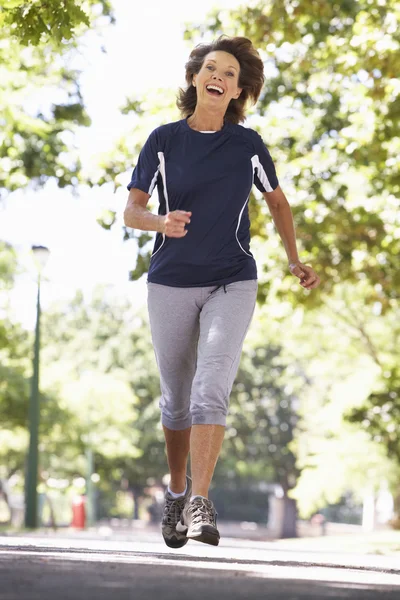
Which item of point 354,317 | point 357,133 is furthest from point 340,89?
point 354,317

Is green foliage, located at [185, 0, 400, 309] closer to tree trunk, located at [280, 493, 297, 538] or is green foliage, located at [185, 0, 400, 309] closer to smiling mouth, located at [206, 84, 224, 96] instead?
smiling mouth, located at [206, 84, 224, 96]

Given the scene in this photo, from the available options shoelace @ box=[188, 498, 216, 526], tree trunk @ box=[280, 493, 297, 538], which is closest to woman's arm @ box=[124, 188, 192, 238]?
shoelace @ box=[188, 498, 216, 526]

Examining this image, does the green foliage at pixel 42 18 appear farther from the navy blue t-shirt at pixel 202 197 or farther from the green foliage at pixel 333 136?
the green foliage at pixel 333 136

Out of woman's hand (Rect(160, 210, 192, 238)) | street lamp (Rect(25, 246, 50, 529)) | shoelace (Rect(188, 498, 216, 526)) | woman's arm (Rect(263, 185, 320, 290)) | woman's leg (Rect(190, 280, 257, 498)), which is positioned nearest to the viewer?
woman's hand (Rect(160, 210, 192, 238))

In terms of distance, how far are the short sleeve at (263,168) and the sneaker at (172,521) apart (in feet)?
4.84

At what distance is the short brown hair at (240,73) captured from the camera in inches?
210

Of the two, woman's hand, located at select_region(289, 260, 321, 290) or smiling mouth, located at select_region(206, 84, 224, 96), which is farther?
woman's hand, located at select_region(289, 260, 321, 290)

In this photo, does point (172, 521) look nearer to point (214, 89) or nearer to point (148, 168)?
point (148, 168)

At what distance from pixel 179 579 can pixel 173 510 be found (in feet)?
5.02

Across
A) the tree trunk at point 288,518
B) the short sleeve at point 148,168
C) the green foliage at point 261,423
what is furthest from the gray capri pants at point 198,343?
the tree trunk at point 288,518

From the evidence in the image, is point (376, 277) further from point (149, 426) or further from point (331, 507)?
point (331, 507)

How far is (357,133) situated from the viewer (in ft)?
48.0

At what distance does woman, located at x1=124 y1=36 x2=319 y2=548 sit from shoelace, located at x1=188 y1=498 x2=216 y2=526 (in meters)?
0.07

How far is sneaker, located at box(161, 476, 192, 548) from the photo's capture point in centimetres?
523
